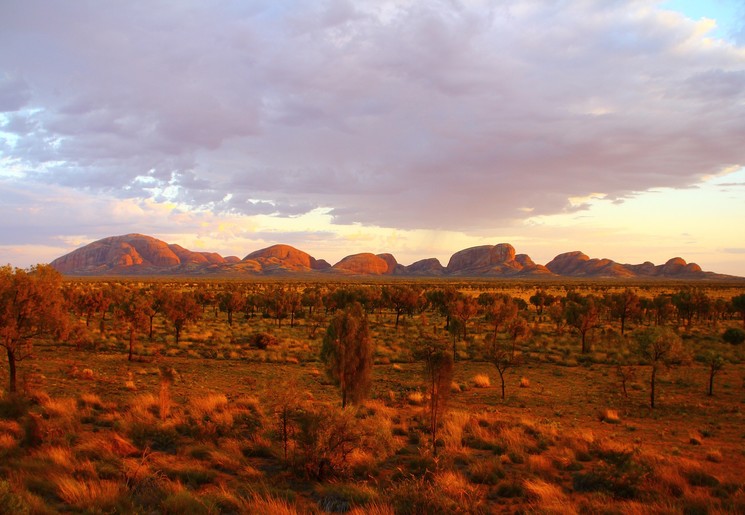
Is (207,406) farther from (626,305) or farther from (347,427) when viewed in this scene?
(626,305)

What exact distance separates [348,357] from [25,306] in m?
13.5

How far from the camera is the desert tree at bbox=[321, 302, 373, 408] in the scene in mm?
17422

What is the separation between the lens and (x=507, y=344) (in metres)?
39.3

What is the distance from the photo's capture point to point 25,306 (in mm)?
18078

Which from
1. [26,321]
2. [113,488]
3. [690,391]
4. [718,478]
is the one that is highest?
[26,321]

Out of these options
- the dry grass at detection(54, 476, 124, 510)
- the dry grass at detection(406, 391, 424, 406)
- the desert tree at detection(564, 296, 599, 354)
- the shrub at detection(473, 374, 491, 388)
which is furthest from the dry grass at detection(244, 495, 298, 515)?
the desert tree at detection(564, 296, 599, 354)

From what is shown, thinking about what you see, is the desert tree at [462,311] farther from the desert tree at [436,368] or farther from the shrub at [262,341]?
the desert tree at [436,368]

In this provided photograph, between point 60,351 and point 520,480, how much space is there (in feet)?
105

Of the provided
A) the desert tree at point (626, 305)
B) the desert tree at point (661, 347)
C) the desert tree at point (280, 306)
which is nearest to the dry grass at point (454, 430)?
the desert tree at point (661, 347)

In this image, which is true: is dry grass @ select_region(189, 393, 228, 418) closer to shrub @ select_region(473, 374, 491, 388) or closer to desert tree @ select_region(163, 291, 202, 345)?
shrub @ select_region(473, 374, 491, 388)

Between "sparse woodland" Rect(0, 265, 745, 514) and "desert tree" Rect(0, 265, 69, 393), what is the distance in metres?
0.06

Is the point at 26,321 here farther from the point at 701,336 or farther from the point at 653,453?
the point at 701,336

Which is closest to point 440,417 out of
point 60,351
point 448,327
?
point 60,351

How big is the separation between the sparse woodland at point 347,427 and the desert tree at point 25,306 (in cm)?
6
